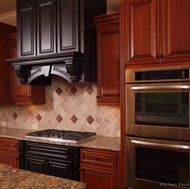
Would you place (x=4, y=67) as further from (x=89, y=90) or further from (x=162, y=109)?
(x=162, y=109)

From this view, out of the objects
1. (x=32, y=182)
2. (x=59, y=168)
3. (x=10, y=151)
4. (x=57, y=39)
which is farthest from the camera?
(x=10, y=151)

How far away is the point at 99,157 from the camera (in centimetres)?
260

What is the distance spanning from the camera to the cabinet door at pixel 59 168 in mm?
2760

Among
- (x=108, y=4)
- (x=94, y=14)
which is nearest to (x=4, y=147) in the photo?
(x=94, y=14)

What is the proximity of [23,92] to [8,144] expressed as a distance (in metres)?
0.81

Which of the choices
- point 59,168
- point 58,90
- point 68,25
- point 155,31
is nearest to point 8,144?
point 59,168

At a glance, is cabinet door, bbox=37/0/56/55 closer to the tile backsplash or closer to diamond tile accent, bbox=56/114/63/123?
the tile backsplash

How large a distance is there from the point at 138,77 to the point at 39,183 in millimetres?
1364

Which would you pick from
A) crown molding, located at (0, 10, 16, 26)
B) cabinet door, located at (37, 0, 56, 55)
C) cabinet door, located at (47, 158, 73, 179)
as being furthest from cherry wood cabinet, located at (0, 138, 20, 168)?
crown molding, located at (0, 10, 16, 26)

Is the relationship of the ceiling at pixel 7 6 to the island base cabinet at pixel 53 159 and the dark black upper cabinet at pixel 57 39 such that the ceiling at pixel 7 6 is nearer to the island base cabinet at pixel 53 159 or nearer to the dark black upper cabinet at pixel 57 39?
the dark black upper cabinet at pixel 57 39

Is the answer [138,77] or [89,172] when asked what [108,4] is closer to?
[138,77]

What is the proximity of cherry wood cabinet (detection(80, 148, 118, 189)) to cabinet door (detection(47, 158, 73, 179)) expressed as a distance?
17cm

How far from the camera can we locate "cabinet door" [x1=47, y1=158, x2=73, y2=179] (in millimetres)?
2760

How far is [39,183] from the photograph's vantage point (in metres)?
1.31
